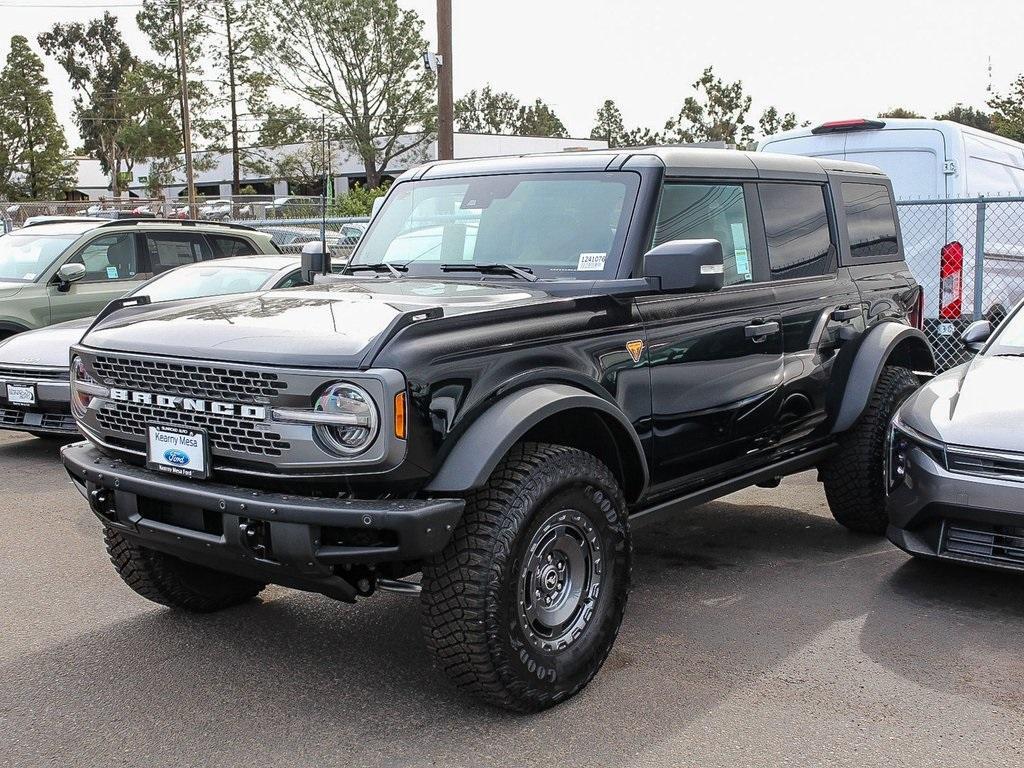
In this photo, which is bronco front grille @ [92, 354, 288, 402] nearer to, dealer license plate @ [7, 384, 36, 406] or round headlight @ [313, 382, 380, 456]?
round headlight @ [313, 382, 380, 456]

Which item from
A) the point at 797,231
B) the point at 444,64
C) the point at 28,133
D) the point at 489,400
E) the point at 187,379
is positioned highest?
the point at 28,133

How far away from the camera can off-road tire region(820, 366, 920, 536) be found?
222 inches

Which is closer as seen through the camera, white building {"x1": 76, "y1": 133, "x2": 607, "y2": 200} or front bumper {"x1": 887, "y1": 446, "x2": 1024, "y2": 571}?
front bumper {"x1": 887, "y1": 446, "x2": 1024, "y2": 571}

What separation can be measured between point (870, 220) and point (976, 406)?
158 centimetres

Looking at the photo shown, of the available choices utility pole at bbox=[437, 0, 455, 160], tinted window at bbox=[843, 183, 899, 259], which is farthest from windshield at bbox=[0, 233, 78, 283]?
tinted window at bbox=[843, 183, 899, 259]

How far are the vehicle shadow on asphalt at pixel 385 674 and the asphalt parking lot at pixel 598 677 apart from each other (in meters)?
0.01

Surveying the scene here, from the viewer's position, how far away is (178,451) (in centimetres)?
363

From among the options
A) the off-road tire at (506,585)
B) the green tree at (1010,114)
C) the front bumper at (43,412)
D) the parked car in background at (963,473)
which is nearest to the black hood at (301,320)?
the off-road tire at (506,585)

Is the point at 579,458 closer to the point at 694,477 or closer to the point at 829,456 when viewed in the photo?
the point at 694,477

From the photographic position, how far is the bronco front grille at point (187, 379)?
3412mm

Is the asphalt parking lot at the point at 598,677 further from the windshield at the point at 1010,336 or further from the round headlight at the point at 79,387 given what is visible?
the windshield at the point at 1010,336

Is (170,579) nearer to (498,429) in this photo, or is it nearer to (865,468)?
(498,429)

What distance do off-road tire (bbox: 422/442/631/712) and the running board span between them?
696 mm

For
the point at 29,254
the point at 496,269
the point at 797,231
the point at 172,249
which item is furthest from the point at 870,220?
the point at 29,254
